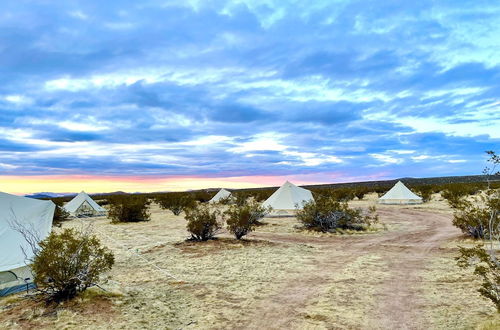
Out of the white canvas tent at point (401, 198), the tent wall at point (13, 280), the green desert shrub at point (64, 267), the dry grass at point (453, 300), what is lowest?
the dry grass at point (453, 300)

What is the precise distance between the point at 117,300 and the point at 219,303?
256 cm

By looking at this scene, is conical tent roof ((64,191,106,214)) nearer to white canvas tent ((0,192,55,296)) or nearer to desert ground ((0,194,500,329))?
desert ground ((0,194,500,329))

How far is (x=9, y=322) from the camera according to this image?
25.3 ft

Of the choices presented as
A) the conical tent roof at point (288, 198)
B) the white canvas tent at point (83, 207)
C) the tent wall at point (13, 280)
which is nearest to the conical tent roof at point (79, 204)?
the white canvas tent at point (83, 207)

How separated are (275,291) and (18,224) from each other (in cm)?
763

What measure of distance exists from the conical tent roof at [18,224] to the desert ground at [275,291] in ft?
4.13

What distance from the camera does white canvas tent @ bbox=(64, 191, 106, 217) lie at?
A: 38969 mm

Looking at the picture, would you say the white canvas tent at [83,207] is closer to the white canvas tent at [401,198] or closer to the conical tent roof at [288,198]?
the conical tent roof at [288,198]

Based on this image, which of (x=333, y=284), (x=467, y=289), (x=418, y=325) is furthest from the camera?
(x=333, y=284)

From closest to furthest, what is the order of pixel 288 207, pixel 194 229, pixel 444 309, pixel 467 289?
pixel 444 309 → pixel 467 289 → pixel 194 229 → pixel 288 207

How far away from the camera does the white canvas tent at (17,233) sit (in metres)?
9.95

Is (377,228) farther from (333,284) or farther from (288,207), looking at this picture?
(333,284)

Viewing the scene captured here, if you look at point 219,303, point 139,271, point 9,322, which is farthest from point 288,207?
point 9,322

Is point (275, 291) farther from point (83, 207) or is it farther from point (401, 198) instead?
point (401, 198)
